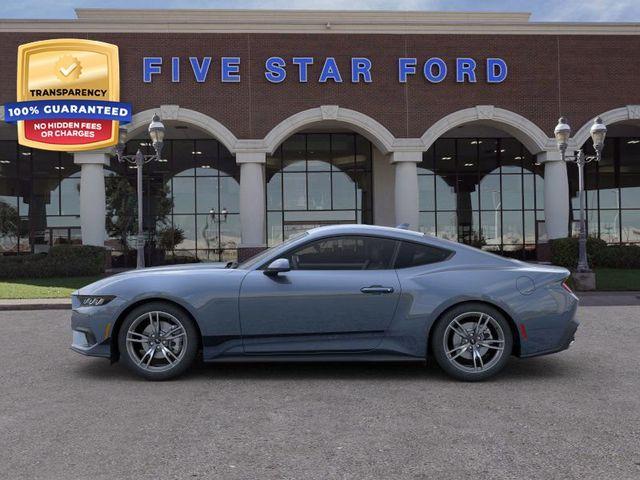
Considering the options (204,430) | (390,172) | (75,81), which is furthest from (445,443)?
(390,172)

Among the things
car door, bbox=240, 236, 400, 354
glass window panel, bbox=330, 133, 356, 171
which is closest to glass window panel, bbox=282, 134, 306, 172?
glass window panel, bbox=330, 133, 356, 171

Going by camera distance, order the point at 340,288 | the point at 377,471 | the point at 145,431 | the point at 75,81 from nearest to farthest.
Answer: the point at 377,471
the point at 145,431
the point at 340,288
the point at 75,81

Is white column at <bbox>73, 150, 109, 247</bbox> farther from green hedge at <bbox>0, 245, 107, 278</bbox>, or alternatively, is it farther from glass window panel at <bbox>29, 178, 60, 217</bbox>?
glass window panel at <bbox>29, 178, 60, 217</bbox>

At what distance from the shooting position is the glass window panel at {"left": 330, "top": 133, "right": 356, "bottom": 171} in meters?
27.0

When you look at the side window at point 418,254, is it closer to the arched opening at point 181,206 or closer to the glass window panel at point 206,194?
the arched opening at point 181,206

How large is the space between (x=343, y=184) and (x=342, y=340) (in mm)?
22576

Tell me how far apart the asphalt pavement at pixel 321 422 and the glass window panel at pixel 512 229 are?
23.1 meters

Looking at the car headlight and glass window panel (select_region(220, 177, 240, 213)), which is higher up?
glass window panel (select_region(220, 177, 240, 213))

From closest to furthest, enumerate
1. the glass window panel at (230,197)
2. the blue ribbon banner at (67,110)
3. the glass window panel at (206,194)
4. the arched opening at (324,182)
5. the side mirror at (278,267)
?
the side mirror at (278,267) < the blue ribbon banner at (67,110) < the arched opening at (324,182) < the glass window panel at (206,194) < the glass window panel at (230,197)

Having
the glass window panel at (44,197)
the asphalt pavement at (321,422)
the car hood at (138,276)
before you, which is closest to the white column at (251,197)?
the glass window panel at (44,197)

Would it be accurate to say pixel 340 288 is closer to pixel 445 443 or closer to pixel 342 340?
pixel 342 340

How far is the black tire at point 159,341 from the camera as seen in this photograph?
5.28 m

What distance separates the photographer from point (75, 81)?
69.3 ft

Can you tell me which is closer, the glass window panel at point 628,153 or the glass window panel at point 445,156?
the glass window panel at point 445,156
